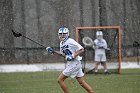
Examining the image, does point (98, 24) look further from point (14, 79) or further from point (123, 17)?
point (14, 79)

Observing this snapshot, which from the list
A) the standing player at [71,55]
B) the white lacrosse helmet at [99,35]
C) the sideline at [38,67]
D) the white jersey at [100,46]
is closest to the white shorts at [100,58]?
the white jersey at [100,46]

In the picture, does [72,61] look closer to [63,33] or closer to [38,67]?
[63,33]

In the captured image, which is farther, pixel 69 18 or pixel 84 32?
pixel 69 18

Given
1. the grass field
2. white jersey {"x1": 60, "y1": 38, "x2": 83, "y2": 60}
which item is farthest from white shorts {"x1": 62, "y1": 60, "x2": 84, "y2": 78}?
the grass field

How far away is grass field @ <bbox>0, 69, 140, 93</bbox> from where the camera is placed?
48.5 ft

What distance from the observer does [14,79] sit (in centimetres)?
1794

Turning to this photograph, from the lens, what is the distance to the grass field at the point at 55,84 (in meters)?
14.8

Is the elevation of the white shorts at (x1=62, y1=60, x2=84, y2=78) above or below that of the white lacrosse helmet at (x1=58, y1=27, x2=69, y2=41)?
below

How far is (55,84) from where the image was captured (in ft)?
53.8

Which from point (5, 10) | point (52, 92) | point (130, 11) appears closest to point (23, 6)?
point (5, 10)

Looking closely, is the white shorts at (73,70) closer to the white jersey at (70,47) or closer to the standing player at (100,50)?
the white jersey at (70,47)

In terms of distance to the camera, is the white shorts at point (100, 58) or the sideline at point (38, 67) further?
the sideline at point (38, 67)

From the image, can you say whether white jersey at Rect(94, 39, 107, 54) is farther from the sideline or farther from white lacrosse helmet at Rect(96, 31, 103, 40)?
the sideline

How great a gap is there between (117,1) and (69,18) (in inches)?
94.5
